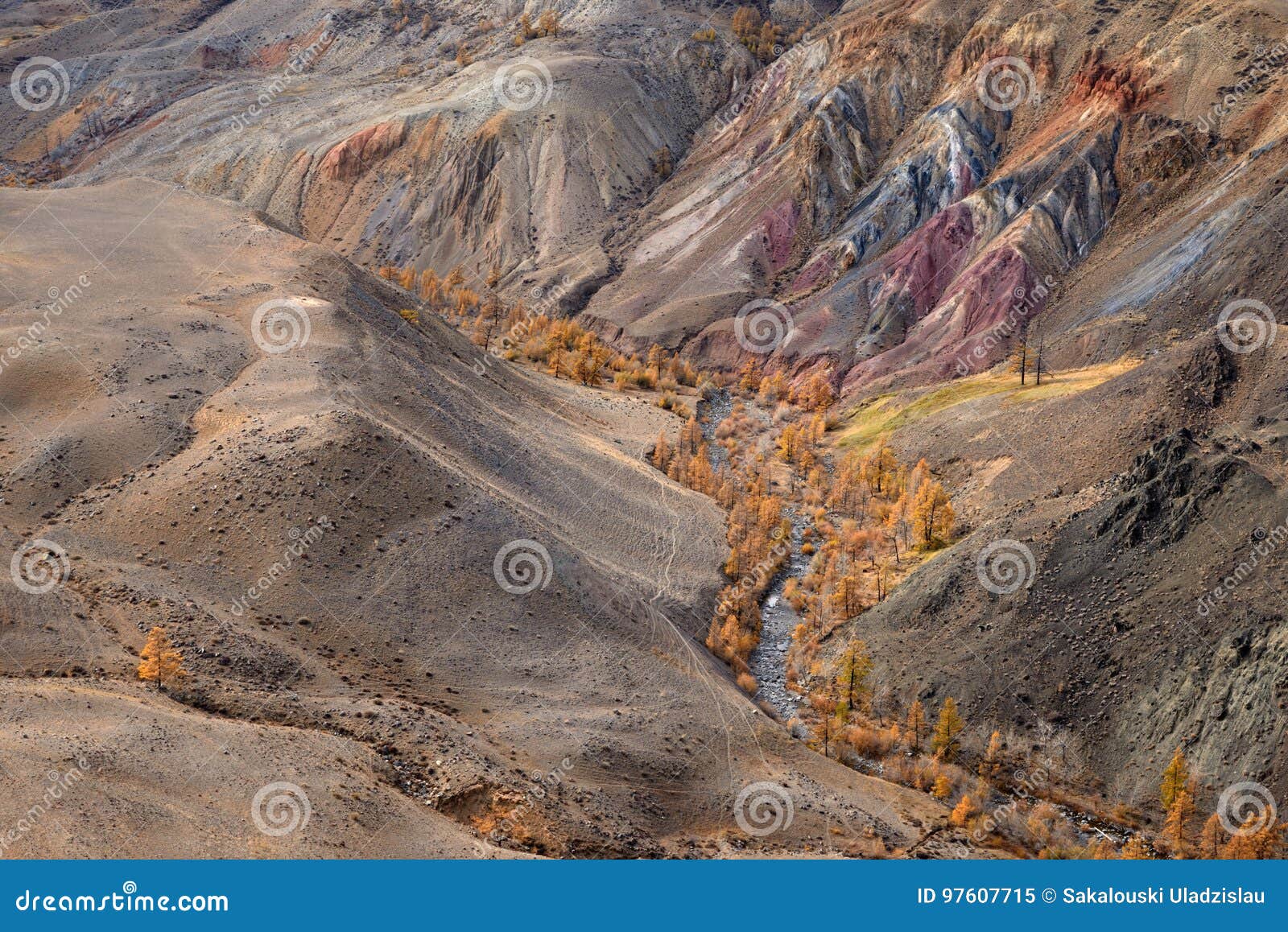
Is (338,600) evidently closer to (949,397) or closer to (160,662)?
(160,662)

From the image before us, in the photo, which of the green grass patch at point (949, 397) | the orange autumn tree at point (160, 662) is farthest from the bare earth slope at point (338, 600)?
the green grass patch at point (949, 397)

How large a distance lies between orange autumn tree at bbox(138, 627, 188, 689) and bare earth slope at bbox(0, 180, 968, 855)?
677 mm

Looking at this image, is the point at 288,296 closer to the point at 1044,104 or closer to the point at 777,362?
the point at 777,362

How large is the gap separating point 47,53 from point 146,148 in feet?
117

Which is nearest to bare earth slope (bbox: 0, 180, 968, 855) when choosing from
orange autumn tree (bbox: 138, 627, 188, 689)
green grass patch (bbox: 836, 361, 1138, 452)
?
orange autumn tree (bbox: 138, 627, 188, 689)

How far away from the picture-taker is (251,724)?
48.5 meters

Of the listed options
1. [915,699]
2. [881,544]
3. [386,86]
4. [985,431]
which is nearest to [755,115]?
[386,86]

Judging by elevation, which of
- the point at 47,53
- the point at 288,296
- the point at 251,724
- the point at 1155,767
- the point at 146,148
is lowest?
the point at 1155,767

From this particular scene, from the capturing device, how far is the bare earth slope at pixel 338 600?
45.4 metres

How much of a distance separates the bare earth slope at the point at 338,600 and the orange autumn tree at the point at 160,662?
68cm

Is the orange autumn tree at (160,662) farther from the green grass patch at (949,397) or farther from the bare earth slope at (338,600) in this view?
the green grass patch at (949,397)

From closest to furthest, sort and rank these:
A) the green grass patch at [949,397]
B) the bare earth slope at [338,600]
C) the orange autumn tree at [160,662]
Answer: the bare earth slope at [338,600] → the orange autumn tree at [160,662] → the green grass patch at [949,397]

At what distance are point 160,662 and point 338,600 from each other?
29.3ft

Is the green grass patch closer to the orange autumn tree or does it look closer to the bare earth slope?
the bare earth slope
